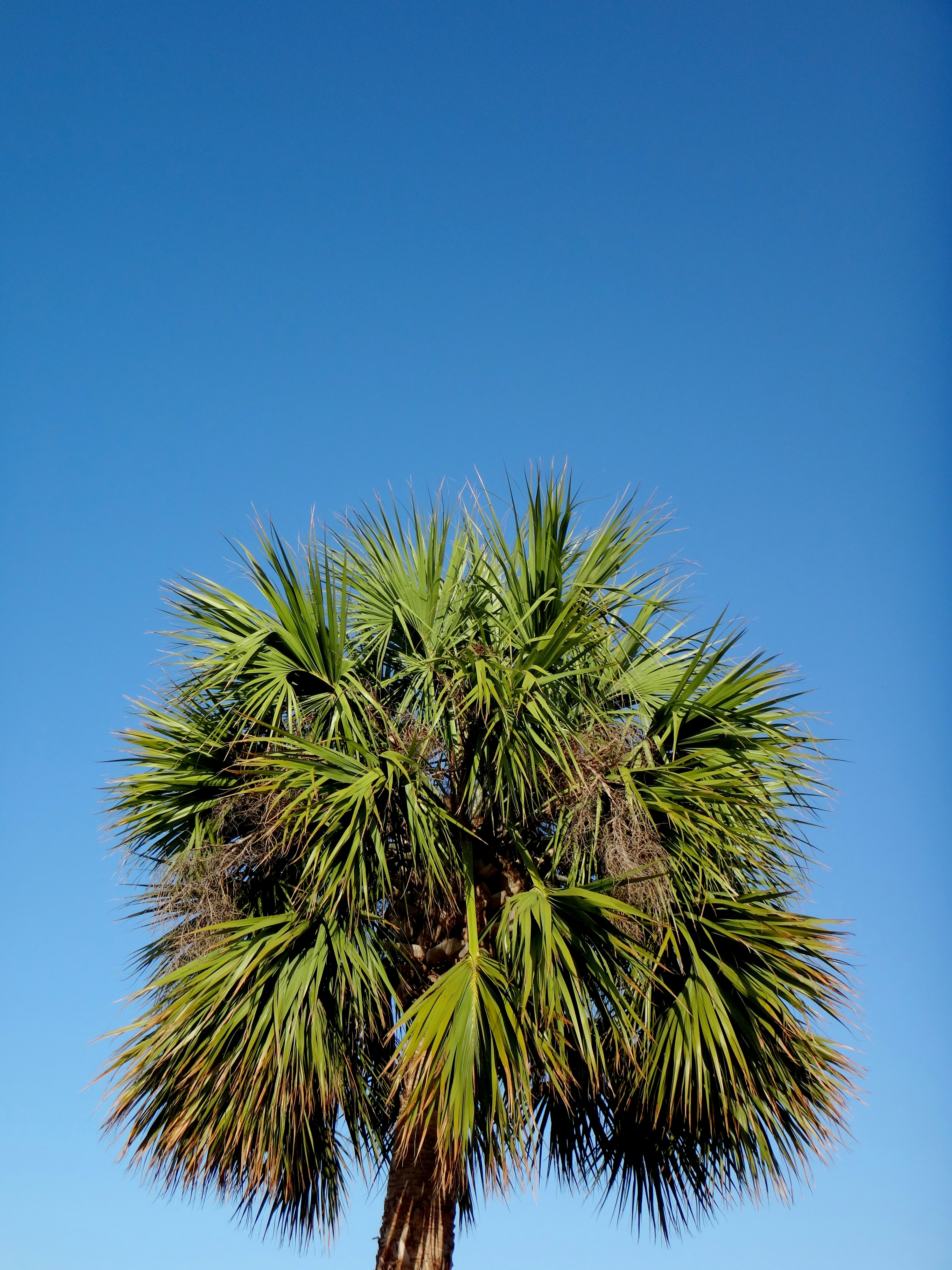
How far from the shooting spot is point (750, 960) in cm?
661

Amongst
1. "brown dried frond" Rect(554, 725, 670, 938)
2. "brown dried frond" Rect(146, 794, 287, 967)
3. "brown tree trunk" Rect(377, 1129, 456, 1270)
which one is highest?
"brown dried frond" Rect(554, 725, 670, 938)

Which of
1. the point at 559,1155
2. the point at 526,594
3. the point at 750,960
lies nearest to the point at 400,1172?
the point at 559,1155

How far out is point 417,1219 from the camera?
655cm

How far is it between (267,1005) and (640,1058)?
7.00 ft

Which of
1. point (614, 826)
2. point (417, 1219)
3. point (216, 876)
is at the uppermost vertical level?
point (614, 826)

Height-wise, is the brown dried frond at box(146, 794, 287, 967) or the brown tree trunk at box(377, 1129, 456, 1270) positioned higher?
the brown dried frond at box(146, 794, 287, 967)

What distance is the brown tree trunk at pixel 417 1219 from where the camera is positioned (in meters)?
6.53

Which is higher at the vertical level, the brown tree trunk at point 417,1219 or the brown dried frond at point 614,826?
the brown dried frond at point 614,826

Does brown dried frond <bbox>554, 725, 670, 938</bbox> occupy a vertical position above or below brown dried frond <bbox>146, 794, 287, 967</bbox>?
above

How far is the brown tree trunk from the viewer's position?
21.4 feet

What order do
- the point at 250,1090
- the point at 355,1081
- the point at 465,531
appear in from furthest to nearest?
1. the point at 465,531
2. the point at 355,1081
3. the point at 250,1090

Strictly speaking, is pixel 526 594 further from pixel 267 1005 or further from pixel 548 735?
pixel 267 1005

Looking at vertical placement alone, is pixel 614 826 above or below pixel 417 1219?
above

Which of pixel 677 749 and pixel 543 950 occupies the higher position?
pixel 677 749
